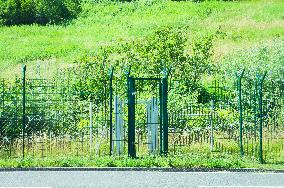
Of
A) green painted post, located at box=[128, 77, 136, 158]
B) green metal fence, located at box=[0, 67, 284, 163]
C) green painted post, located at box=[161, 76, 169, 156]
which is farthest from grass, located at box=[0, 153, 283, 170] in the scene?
green metal fence, located at box=[0, 67, 284, 163]

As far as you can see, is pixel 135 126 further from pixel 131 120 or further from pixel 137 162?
pixel 137 162

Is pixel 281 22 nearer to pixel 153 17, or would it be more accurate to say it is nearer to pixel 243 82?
pixel 153 17

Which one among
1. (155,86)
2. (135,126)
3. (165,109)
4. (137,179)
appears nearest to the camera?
(137,179)

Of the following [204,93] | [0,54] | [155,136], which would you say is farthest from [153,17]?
[155,136]

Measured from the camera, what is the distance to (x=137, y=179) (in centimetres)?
1346

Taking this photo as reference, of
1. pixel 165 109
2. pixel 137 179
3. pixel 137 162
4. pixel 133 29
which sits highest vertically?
pixel 133 29

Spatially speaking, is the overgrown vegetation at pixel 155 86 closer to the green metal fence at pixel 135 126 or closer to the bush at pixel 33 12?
the green metal fence at pixel 135 126

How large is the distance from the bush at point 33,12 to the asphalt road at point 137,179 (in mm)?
44159

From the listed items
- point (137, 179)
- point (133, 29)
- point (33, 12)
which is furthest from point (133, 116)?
point (33, 12)

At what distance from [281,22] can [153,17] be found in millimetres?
11682

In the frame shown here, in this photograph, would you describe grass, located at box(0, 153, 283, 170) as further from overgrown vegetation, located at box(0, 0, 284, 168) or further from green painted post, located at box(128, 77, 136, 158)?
green painted post, located at box(128, 77, 136, 158)

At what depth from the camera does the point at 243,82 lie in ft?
80.2

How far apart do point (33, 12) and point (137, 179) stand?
4662cm

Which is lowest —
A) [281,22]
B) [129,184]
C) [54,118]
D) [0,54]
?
[129,184]
